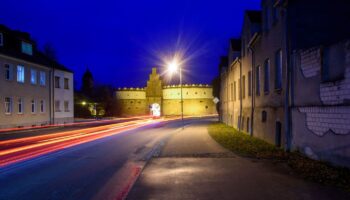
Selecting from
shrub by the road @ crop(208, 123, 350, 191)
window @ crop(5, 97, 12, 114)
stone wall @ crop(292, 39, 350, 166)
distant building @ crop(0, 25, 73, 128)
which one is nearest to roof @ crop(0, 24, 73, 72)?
distant building @ crop(0, 25, 73, 128)

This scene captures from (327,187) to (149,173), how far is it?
15.3ft

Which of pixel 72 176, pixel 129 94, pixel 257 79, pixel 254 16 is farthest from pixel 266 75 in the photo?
pixel 129 94

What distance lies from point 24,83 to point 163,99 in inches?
1961

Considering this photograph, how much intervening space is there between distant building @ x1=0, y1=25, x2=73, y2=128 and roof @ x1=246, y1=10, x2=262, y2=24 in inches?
885

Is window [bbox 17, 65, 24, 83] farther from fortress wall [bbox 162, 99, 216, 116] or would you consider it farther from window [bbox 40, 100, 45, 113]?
fortress wall [bbox 162, 99, 216, 116]

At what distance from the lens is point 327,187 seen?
783cm

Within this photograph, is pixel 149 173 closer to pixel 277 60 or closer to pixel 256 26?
pixel 277 60

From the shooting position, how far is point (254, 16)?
81.5 ft

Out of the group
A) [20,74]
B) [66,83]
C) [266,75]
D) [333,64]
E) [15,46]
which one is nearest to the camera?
[333,64]

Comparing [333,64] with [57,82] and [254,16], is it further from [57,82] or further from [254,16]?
[57,82]

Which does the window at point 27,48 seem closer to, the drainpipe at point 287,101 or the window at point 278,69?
the window at point 278,69

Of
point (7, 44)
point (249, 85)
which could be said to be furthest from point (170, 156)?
point (7, 44)

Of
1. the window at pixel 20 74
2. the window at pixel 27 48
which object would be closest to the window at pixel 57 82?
the window at pixel 27 48

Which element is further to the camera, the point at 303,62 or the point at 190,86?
the point at 190,86
